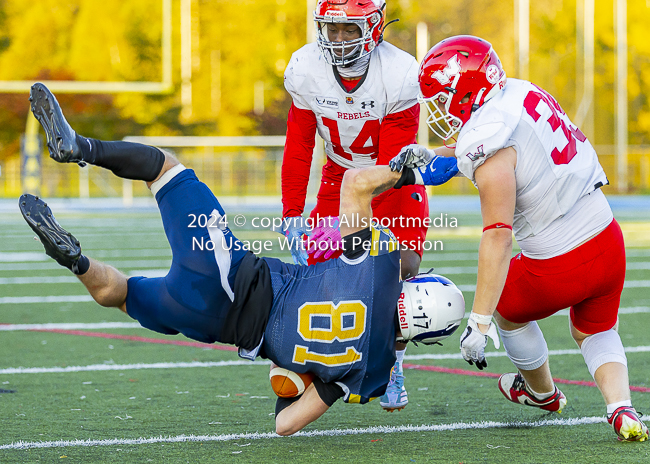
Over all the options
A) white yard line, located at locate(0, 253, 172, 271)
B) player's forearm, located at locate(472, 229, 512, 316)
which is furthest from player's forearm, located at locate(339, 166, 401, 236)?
white yard line, located at locate(0, 253, 172, 271)

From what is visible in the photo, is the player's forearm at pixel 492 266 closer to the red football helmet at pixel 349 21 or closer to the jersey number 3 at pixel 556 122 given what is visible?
the jersey number 3 at pixel 556 122

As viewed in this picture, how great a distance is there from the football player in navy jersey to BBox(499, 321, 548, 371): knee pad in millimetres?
502

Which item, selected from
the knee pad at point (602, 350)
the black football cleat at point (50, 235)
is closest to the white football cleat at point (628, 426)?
the knee pad at point (602, 350)

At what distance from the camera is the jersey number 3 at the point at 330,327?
3.13m

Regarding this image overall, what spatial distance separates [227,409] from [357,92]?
1636mm

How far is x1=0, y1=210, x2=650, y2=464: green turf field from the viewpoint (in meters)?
3.13

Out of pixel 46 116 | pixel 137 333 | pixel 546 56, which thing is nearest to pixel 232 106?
pixel 546 56

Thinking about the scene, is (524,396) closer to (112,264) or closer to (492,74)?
(492,74)

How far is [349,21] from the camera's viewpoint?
399 centimetres

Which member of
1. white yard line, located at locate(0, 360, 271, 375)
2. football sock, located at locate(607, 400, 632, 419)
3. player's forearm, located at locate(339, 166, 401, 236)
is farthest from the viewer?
white yard line, located at locate(0, 360, 271, 375)

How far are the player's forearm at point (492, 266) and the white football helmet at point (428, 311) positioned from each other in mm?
140

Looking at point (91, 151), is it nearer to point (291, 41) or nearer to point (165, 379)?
point (165, 379)

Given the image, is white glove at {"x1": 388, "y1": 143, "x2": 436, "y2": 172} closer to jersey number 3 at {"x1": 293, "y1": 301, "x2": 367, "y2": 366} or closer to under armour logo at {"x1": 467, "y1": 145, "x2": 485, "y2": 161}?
under armour logo at {"x1": 467, "y1": 145, "x2": 485, "y2": 161}

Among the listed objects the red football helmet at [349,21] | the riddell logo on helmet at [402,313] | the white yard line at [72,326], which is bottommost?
the white yard line at [72,326]
